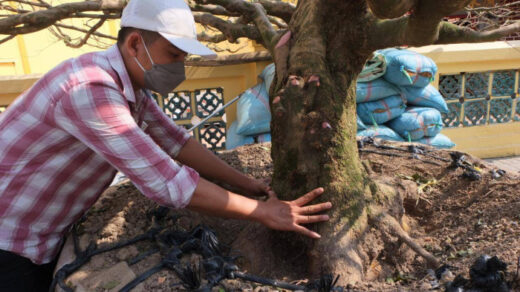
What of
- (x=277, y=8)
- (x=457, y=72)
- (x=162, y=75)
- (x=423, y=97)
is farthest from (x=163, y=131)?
(x=457, y=72)

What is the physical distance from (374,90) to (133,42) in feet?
10.6

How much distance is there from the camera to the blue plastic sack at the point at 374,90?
4207mm

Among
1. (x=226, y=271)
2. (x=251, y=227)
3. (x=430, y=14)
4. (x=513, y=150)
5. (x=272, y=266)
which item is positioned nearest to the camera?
(x=430, y=14)

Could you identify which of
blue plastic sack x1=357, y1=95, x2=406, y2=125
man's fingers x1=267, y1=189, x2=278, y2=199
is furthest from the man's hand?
blue plastic sack x1=357, y1=95, x2=406, y2=125

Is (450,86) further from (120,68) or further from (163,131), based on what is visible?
(120,68)

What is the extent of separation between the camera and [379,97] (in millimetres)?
4277

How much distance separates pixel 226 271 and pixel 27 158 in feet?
2.79

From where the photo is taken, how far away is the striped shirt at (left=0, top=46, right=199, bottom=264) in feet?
4.27

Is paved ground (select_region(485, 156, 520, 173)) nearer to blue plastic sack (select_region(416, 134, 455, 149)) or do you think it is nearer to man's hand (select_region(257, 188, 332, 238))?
blue plastic sack (select_region(416, 134, 455, 149))

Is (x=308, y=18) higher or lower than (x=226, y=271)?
higher

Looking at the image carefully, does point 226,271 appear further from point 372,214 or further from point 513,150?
point 513,150

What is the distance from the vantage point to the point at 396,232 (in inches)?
70.1

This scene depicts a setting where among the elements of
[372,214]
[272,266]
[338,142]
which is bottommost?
[272,266]

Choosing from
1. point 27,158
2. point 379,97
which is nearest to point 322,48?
point 27,158
